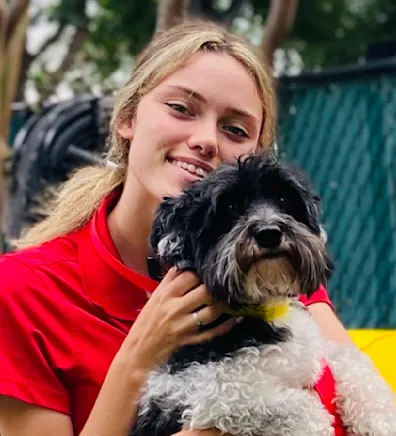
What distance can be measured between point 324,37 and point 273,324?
15.7 meters

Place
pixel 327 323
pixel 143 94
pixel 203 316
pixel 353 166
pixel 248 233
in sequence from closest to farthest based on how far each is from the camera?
1. pixel 248 233
2. pixel 203 316
3. pixel 143 94
4. pixel 327 323
5. pixel 353 166

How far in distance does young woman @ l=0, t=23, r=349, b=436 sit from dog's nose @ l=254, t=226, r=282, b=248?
252 mm

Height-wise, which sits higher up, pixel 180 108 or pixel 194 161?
pixel 180 108

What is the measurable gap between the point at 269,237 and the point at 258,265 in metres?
0.09

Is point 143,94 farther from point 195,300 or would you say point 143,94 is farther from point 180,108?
point 195,300

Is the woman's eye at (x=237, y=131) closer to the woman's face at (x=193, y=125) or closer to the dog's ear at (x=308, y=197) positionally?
the woman's face at (x=193, y=125)

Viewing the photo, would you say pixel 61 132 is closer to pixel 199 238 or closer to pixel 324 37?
pixel 199 238

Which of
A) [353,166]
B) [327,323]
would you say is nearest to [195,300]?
[327,323]

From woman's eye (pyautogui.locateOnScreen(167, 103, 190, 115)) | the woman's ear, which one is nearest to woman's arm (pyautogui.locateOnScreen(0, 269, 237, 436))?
woman's eye (pyautogui.locateOnScreen(167, 103, 190, 115))

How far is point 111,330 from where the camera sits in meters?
2.87

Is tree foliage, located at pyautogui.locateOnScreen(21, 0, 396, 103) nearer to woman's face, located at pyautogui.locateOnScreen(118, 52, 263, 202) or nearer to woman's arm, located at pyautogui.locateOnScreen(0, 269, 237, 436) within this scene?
woman's face, located at pyautogui.locateOnScreen(118, 52, 263, 202)

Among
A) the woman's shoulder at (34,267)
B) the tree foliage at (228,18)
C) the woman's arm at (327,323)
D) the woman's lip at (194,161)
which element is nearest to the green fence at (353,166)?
the woman's arm at (327,323)

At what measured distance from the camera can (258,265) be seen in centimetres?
257

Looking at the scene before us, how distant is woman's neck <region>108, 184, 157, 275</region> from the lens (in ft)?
10.3
